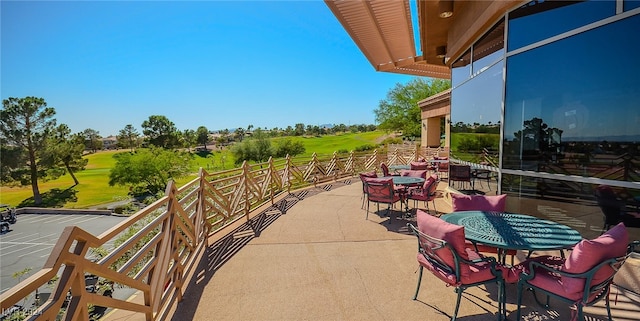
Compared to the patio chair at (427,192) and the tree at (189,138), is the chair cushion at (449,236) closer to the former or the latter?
the patio chair at (427,192)

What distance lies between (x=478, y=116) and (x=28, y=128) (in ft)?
175

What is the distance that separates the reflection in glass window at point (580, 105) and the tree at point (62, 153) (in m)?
52.6


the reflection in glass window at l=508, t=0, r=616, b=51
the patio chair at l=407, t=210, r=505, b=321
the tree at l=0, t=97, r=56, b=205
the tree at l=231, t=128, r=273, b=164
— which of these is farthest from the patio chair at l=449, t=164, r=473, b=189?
the tree at l=0, t=97, r=56, b=205

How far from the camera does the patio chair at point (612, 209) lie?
2742mm

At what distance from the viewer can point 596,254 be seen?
186cm

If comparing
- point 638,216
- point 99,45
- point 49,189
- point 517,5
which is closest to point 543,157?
point 638,216

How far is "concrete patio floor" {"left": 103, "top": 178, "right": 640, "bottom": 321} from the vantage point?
8.27 ft

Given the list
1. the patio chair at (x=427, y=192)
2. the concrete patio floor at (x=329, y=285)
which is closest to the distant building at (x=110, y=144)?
the concrete patio floor at (x=329, y=285)

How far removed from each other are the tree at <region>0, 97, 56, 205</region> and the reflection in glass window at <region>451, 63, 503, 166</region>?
51491 mm

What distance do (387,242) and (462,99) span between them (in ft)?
12.1

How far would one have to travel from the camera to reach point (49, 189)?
42.2 metres

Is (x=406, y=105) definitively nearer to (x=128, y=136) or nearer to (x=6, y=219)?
(x=6, y=219)

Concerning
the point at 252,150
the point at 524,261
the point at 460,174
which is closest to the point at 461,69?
the point at 460,174

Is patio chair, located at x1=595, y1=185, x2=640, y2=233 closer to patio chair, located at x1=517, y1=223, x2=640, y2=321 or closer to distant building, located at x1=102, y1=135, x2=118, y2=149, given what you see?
patio chair, located at x1=517, y1=223, x2=640, y2=321
